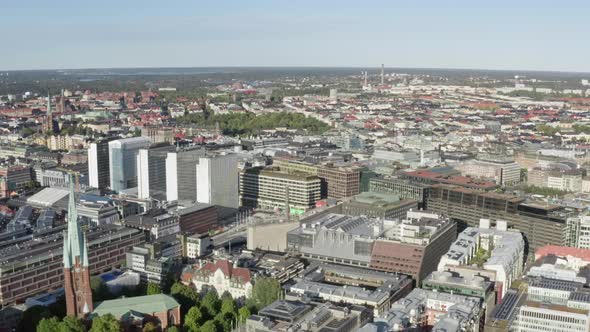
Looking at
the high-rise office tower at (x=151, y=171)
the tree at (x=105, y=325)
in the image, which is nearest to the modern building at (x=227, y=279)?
the tree at (x=105, y=325)

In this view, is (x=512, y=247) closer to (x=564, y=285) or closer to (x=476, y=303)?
(x=564, y=285)

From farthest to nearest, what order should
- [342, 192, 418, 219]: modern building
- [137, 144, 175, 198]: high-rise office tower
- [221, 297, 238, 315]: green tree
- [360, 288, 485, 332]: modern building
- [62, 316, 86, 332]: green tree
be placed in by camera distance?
[137, 144, 175, 198]: high-rise office tower, [342, 192, 418, 219]: modern building, [221, 297, 238, 315]: green tree, [360, 288, 485, 332]: modern building, [62, 316, 86, 332]: green tree

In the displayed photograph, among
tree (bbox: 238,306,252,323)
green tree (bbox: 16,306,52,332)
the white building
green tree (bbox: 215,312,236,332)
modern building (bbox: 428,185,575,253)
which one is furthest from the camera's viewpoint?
modern building (bbox: 428,185,575,253)

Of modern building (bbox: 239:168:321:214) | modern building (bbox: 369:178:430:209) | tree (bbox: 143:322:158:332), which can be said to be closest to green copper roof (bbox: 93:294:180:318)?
tree (bbox: 143:322:158:332)

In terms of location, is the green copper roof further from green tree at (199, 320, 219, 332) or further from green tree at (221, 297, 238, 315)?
green tree at (221, 297, 238, 315)

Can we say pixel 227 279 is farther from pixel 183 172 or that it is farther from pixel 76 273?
pixel 183 172

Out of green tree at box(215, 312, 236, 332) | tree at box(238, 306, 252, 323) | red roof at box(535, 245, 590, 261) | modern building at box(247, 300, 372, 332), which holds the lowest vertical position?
green tree at box(215, 312, 236, 332)

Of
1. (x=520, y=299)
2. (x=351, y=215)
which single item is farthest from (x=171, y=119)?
(x=520, y=299)
